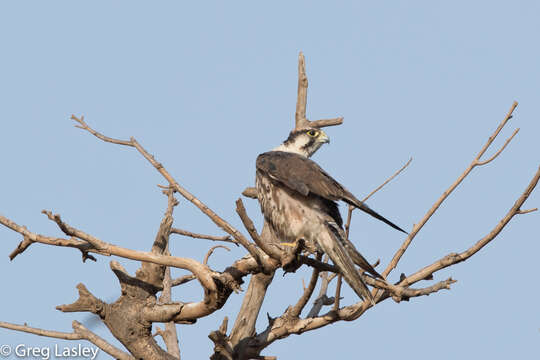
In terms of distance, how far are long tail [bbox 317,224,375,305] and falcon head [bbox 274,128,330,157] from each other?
1601 millimetres

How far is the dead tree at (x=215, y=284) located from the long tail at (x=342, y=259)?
0.20ft

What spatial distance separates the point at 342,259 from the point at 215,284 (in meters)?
1.02

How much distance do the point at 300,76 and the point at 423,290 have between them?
316 centimetres

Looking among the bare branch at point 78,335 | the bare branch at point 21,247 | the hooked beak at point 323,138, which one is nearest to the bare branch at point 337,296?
the bare branch at point 78,335

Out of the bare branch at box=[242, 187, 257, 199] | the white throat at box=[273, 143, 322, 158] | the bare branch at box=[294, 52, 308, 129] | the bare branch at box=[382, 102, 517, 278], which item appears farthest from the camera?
the white throat at box=[273, 143, 322, 158]

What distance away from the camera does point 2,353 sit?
5277mm

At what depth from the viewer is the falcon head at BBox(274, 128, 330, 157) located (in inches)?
277

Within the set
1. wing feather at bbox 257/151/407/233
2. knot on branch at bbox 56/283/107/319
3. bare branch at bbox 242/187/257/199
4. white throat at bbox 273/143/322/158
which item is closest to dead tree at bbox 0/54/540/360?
knot on branch at bbox 56/283/107/319

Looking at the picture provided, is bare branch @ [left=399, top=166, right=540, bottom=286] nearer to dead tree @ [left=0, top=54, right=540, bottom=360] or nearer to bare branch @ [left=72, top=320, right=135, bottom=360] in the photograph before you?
dead tree @ [left=0, top=54, right=540, bottom=360]

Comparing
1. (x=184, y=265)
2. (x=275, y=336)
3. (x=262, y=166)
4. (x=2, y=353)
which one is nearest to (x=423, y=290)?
(x=275, y=336)

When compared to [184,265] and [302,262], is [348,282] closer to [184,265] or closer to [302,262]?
[302,262]

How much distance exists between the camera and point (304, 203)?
19.1 feet

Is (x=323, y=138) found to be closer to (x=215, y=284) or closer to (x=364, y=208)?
(x=364, y=208)

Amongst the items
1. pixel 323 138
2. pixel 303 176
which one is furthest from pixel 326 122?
pixel 303 176
